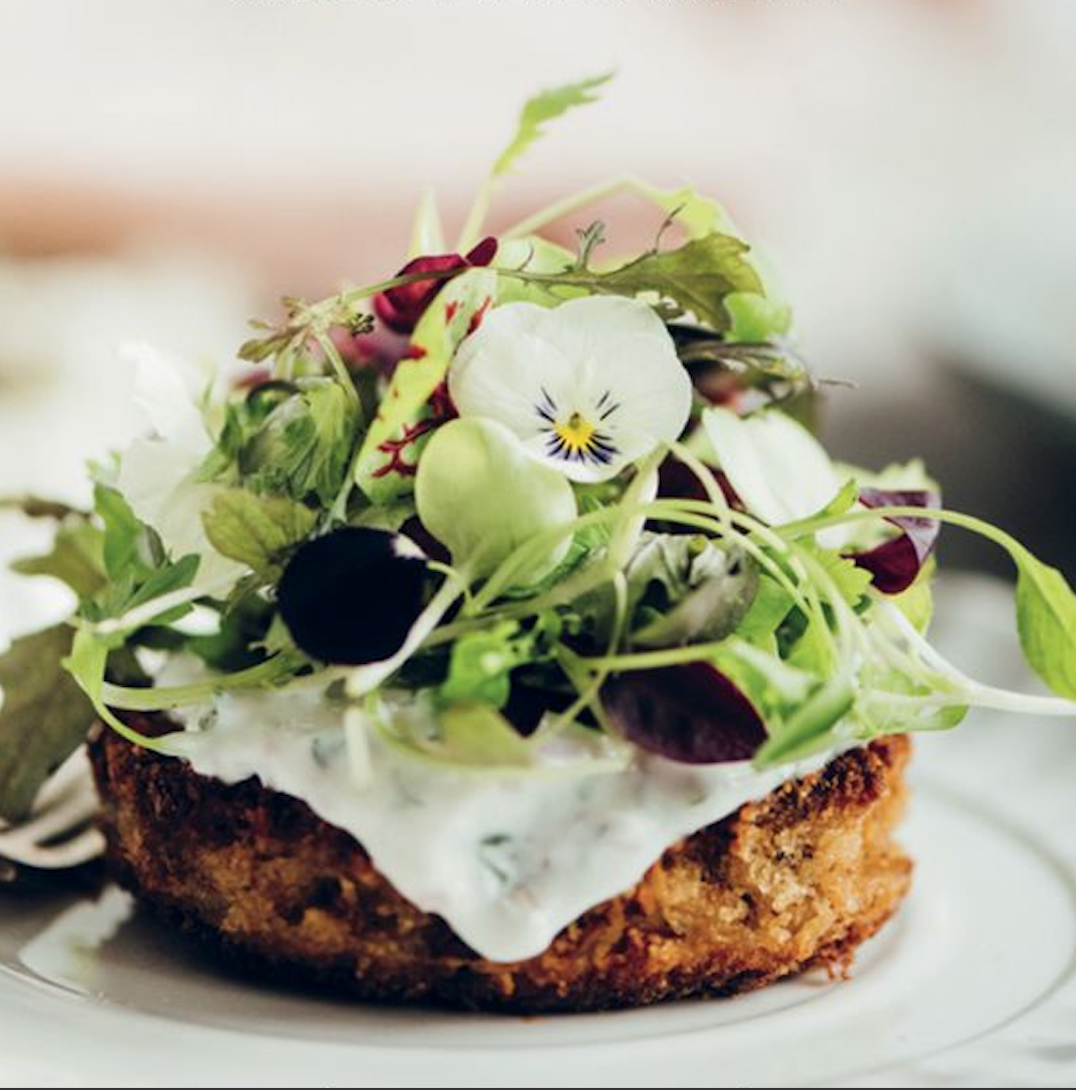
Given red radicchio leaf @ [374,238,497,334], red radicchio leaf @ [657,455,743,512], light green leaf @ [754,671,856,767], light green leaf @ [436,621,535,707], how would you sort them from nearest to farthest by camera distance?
1. light green leaf @ [754,671,856,767]
2. light green leaf @ [436,621,535,707]
3. red radicchio leaf @ [374,238,497,334]
4. red radicchio leaf @ [657,455,743,512]

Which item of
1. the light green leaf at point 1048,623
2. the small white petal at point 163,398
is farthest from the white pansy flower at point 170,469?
the light green leaf at point 1048,623

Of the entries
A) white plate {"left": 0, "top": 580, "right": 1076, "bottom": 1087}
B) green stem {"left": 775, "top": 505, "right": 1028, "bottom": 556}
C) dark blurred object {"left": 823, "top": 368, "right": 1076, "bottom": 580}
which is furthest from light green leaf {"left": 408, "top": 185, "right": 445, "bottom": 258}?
dark blurred object {"left": 823, "top": 368, "right": 1076, "bottom": 580}

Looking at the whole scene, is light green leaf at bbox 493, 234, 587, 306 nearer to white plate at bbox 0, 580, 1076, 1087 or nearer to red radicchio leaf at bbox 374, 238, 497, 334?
red radicchio leaf at bbox 374, 238, 497, 334

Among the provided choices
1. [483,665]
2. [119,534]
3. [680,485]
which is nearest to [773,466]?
[680,485]

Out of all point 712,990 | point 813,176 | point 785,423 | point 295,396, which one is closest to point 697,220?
point 785,423

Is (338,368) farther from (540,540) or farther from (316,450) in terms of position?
(540,540)

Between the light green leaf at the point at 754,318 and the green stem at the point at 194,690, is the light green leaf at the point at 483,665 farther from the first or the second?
the light green leaf at the point at 754,318
